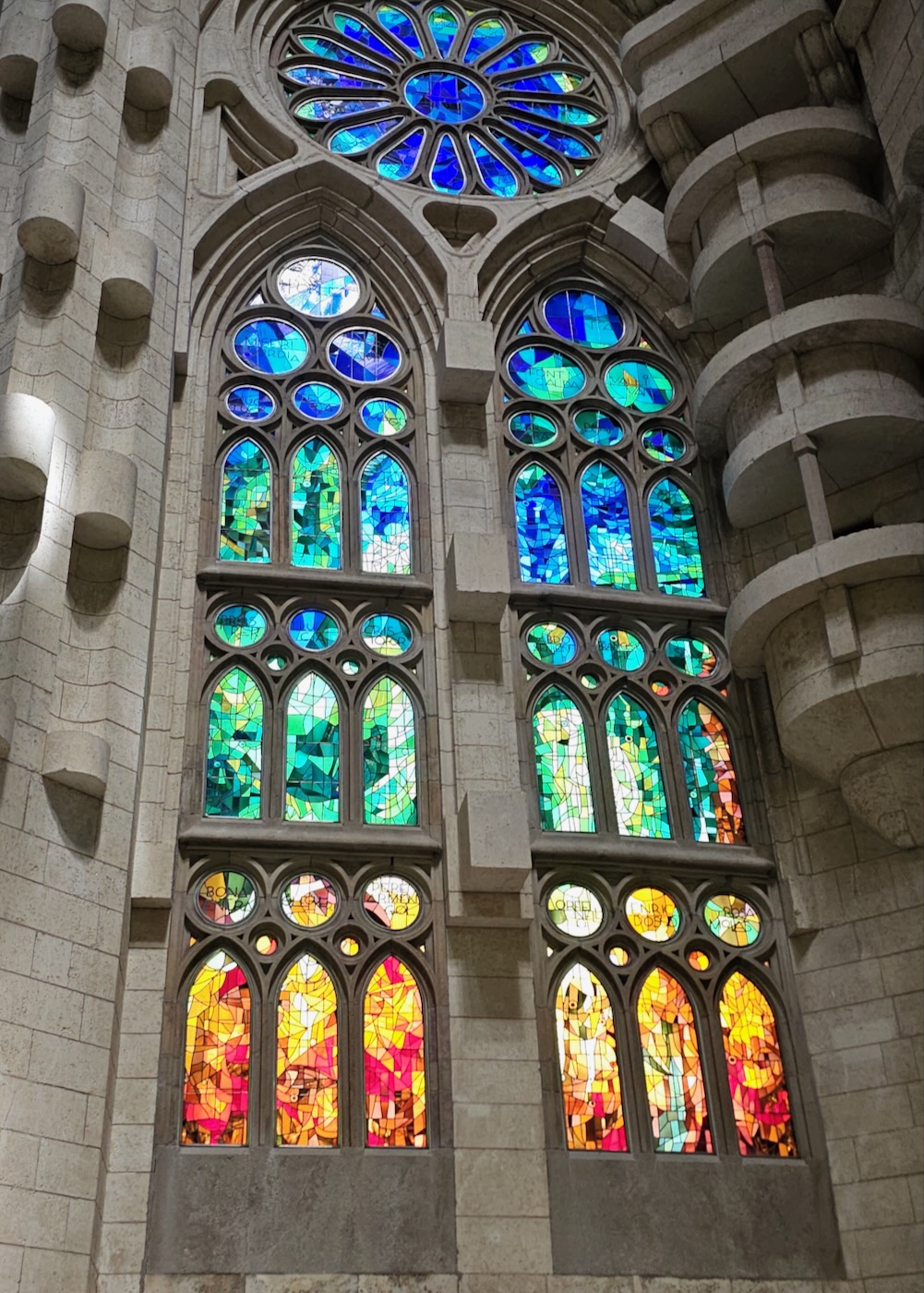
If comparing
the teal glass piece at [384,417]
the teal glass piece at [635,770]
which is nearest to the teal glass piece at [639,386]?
the teal glass piece at [384,417]

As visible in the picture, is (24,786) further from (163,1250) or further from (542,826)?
(542,826)

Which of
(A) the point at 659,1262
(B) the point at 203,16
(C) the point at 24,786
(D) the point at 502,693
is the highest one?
(B) the point at 203,16

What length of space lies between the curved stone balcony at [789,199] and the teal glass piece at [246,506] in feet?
11.3

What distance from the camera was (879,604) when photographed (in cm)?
880

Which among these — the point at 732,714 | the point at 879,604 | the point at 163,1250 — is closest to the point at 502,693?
the point at 732,714

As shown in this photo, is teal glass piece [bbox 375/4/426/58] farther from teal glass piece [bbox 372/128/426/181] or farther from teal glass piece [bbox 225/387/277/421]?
teal glass piece [bbox 225/387/277/421]

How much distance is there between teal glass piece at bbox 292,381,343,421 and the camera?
10688mm

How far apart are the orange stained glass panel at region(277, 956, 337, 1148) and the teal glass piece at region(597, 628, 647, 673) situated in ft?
9.48

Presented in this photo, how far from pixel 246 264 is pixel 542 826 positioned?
4.83 meters

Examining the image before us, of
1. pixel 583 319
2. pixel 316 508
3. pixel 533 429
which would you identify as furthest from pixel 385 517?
pixel 583 319

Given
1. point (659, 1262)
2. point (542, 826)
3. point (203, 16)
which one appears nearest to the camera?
point (659, 1262)

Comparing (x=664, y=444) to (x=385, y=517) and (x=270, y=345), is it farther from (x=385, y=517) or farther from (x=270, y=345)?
(x=270, y=345)

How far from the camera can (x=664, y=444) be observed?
11.2 meters

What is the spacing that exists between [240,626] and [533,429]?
276 centimetres
